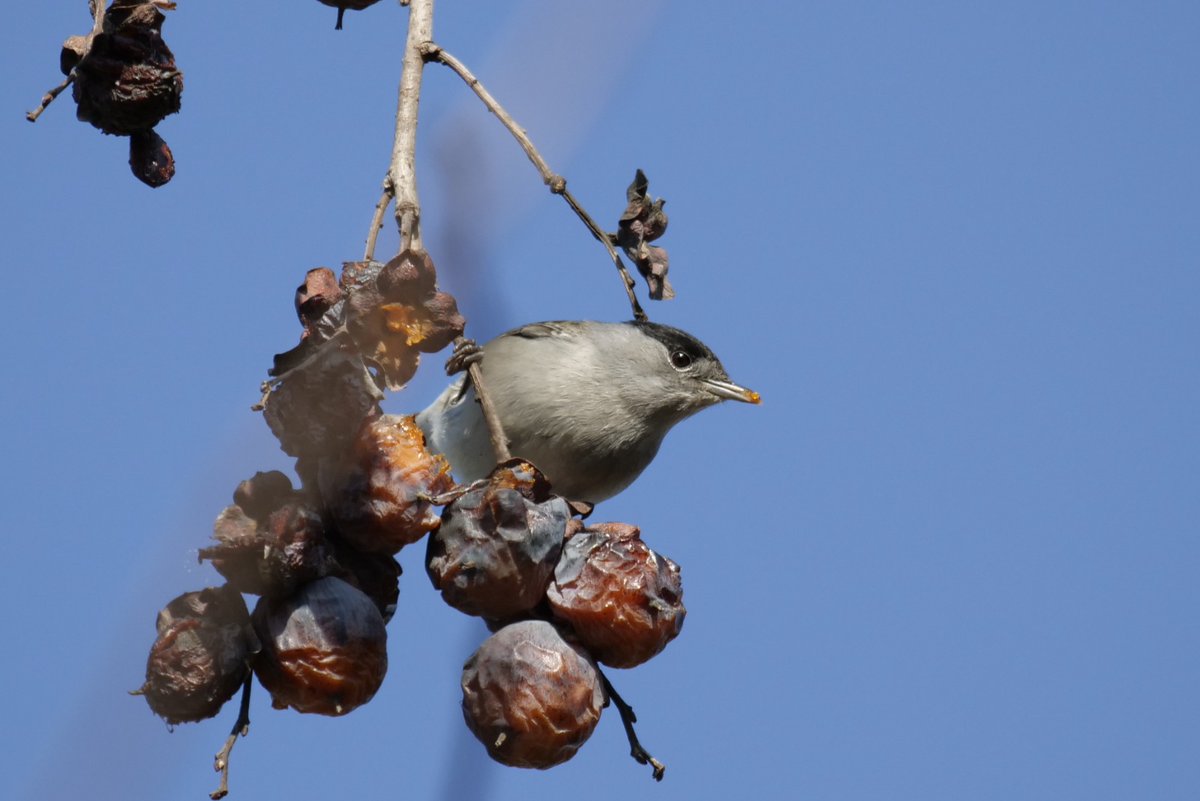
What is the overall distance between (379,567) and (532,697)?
0.41 metres

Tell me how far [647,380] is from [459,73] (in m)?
2.50

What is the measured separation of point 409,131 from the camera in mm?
2668

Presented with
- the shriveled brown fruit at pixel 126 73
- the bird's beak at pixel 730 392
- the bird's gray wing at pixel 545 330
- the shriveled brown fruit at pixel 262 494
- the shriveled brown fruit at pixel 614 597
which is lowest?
the shriveled brown fruit at pixel 614 597

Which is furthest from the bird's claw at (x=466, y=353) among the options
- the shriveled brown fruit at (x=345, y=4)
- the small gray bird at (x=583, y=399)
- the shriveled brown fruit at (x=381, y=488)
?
the small gray bird at (x=583, y=399)

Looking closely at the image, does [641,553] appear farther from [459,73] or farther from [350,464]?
[459,73]

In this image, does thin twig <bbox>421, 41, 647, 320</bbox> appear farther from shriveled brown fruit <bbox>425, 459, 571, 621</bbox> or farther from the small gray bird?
the small gray bird

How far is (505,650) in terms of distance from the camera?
8.06 feet

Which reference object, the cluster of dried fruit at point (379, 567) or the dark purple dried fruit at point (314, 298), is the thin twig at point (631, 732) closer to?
the cluster of dried fruit at point (379, 567)

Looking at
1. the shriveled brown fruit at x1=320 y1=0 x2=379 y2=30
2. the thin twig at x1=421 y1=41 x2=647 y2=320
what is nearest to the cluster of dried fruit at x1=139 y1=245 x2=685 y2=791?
the thin twig at x1=421 y1=41 x2=647 y2=320

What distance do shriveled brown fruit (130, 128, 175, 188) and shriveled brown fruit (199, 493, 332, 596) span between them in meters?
0.93

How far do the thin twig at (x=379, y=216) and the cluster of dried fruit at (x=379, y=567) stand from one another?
0.06 metres

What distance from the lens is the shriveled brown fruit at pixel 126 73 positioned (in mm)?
2699

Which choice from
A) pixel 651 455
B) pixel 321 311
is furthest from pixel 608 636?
pixel 651 455

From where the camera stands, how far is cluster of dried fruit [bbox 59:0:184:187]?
2699mm
